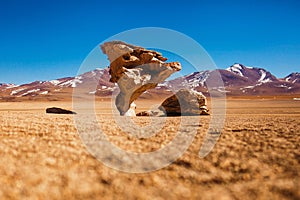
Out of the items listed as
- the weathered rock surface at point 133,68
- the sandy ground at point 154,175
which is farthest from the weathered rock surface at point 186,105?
the sandy ground at point 154,175

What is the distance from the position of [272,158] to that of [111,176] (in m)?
3.27

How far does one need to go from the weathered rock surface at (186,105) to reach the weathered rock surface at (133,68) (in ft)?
13.2

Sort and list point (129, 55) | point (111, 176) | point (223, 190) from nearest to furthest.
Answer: point (223, 190)
point (111, 176)
point (129, 55)

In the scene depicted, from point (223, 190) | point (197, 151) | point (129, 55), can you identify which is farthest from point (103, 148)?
point (129, 55)

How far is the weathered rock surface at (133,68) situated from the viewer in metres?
24.7

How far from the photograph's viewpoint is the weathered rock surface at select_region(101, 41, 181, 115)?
24.7 m

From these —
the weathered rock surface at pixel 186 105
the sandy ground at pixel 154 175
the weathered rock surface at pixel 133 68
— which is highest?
the weathered rock surface at pixel 133 68

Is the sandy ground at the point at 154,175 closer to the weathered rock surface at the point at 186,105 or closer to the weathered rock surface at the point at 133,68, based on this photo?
the weathered rock surface at the point at 186,105

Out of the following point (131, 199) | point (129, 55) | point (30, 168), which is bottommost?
point (131, 199)

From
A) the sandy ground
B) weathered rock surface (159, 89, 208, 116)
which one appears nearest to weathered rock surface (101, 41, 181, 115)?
weathered rock surface (159, 89, 208, 116)

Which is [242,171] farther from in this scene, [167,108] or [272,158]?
[167,108]

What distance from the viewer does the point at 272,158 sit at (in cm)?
477

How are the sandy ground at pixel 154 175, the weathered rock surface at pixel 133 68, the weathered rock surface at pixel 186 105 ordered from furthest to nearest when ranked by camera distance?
the weathered rock surface at pixel 133 68 → the weathered rock surface at pixel 186 105 → the sandy ground at pixel 154 175

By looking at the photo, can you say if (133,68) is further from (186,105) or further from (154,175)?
(154,175)
